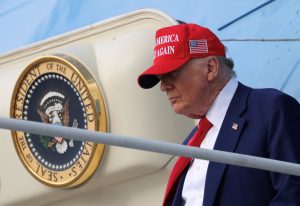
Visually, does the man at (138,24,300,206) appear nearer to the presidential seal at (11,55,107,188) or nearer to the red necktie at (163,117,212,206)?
the red necktie at (163,117,212,206)

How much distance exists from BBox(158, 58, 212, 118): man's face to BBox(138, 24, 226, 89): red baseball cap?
0.9 inches

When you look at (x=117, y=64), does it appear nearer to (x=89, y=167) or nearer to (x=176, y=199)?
(x=89, y=167)

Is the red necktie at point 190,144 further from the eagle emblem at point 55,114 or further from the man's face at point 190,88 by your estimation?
the eagle emblem at point 55,114

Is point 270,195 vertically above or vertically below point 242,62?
below

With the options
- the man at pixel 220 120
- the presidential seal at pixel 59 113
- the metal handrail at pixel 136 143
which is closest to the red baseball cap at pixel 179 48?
the man at pixel 220 120

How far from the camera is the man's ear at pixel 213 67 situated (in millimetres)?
2201

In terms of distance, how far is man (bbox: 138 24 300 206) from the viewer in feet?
6.63

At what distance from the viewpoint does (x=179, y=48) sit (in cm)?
221

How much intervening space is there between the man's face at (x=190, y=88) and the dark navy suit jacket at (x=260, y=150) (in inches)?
4.0

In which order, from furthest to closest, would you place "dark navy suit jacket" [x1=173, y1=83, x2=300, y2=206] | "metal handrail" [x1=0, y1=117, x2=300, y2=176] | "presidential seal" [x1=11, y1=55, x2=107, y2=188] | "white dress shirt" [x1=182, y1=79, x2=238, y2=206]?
"presidential seal" [x1=11, y1=55, x2=107, y2=188] < "white dress shirt" [x1=182, y1=79, x2=238, y2=206] < "dark navy suit jacket" [x1=173, y1=83, x2=300, y2=206] < "metal handrail" [x1=0, y1=117, x2=300, y2=176]

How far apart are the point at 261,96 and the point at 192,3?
124cm

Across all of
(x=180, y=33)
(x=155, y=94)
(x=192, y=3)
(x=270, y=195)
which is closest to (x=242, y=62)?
(x=192, y=3)

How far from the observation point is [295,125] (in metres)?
2.04

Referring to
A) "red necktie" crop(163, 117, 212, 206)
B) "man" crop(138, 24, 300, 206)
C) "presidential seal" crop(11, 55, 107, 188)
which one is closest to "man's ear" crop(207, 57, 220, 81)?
"man" crop(138, 24, 300, 206)
